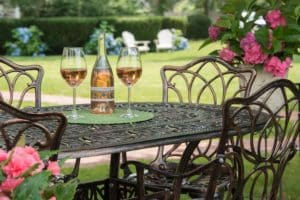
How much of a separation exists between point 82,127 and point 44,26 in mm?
20837

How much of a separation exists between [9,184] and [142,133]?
1.35 meters

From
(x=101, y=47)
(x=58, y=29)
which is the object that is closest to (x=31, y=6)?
(x=58, y=29)

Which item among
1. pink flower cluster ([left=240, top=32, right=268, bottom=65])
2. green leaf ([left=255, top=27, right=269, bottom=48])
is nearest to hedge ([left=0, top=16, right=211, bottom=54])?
pink flower cluster ([left=240, top=32, right=268, bottom=65])

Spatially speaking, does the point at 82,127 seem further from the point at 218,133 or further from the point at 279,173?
the point at 279,173

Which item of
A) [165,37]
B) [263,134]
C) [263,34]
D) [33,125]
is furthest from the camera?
[165,37]

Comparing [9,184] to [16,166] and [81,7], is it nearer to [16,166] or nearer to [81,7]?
[16,166]

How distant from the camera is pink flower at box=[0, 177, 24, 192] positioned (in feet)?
4.86

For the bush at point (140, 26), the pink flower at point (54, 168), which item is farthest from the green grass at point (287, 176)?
the bush at point (140, 26)

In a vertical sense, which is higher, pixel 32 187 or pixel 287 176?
pixel 32 187

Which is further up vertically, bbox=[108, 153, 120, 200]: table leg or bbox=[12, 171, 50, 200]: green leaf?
bbox=[12, 171, 50, 200]: green leaf

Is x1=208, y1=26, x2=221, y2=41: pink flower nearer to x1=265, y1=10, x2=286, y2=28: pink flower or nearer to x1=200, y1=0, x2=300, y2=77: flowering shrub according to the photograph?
x1=200, y1=0, x2=300, y2=77: flowering shrub

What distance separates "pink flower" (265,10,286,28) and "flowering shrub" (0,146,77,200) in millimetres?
4289

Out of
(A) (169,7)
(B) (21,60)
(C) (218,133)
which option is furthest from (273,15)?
(A) (169,7)

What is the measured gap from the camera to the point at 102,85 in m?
3.30
